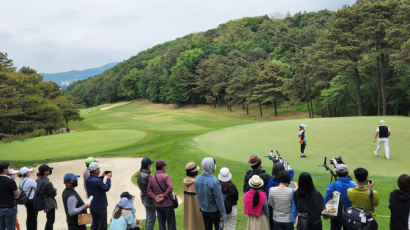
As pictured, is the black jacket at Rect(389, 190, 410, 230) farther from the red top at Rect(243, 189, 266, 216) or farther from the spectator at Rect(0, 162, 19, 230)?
the spectator at Rect(0, 162, 19, 230)

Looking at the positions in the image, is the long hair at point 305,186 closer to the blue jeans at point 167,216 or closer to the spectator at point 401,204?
the spectator at point 401,204

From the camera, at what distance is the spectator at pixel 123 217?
5.55m

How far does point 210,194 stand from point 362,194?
9.24ft

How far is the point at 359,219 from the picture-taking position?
4.91 meters

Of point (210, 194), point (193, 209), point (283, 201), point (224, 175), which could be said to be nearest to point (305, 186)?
point (283, 201)

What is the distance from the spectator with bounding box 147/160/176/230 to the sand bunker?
4.49 metres

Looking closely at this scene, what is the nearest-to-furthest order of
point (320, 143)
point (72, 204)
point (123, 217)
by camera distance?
point (123, 217) < point (72, 204) < point (320, 143)

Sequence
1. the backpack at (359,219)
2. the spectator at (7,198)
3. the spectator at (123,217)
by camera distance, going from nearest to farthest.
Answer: the backpack at (359,219) → the spectator at (123,217) → the spectator at (7,198)

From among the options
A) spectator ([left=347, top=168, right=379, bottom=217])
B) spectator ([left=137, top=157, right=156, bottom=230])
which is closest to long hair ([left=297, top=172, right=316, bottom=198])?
spectator ([left=347, top=168, right=379, bottom=217])

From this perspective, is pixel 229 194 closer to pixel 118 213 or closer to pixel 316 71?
pixel 118 213

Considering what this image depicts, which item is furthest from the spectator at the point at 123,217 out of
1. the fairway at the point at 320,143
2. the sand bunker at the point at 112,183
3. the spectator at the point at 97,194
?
the fairway at the point at 320,143

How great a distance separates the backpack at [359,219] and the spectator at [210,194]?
230 centimetres

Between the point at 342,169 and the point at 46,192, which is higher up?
the point at 342,169

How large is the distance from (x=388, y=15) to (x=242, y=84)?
97.5 ft
